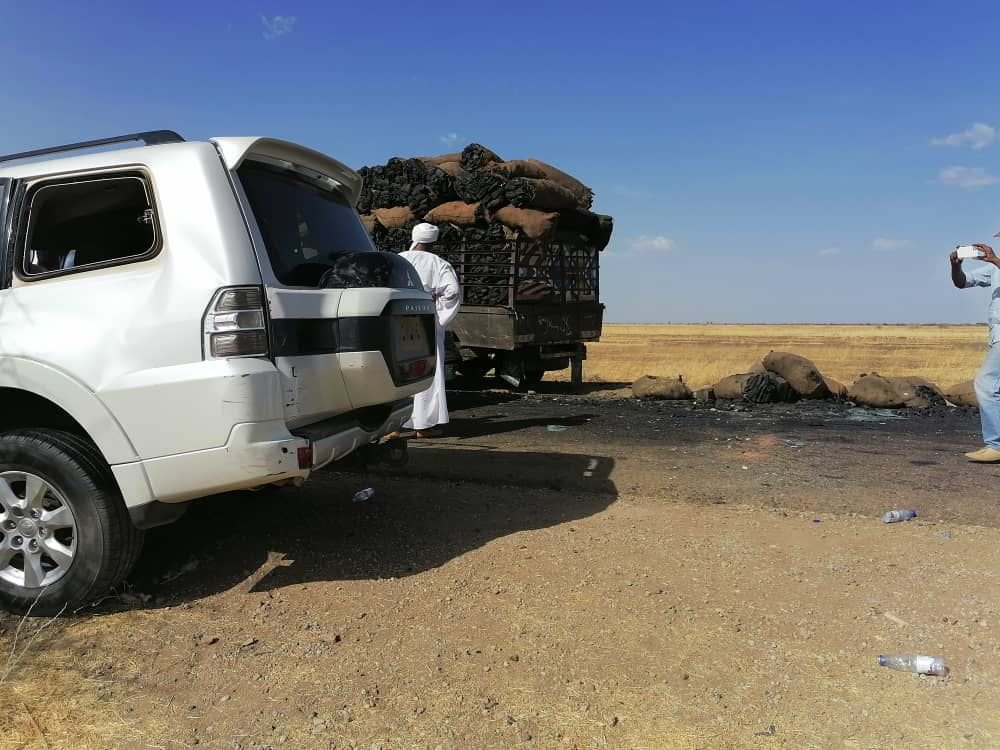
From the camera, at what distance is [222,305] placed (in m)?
3.15

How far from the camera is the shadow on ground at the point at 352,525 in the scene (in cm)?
388

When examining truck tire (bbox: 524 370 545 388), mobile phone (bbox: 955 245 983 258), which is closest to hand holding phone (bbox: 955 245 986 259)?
mobile phone (bbox: 955 245 983 258)

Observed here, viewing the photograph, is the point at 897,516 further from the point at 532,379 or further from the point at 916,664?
the point at 532,379

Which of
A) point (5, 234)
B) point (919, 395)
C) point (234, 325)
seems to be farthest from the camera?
point (919, 395)

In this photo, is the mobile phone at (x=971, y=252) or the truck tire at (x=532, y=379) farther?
the truck tire at (x=532, y=379)

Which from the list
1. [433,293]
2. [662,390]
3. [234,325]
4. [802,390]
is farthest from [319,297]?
[802,390]

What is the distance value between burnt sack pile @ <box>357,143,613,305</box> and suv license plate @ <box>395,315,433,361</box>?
7185 mm

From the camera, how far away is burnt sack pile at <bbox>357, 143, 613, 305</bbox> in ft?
37.9

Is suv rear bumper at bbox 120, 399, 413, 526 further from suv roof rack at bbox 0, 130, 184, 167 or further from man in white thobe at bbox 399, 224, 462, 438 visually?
man in white thobe at bbox 399, 224, 462, 438

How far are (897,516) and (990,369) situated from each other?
2486 millimetres

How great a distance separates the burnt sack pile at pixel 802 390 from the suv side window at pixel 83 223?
890cm

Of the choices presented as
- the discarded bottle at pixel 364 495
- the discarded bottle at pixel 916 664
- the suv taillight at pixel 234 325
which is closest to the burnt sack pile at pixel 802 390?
the discarded bottle at pixel 364 495

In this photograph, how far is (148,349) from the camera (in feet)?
10.4

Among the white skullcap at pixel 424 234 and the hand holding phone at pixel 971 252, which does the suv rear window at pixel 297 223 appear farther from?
the hand holding phone at pixel 971 252
